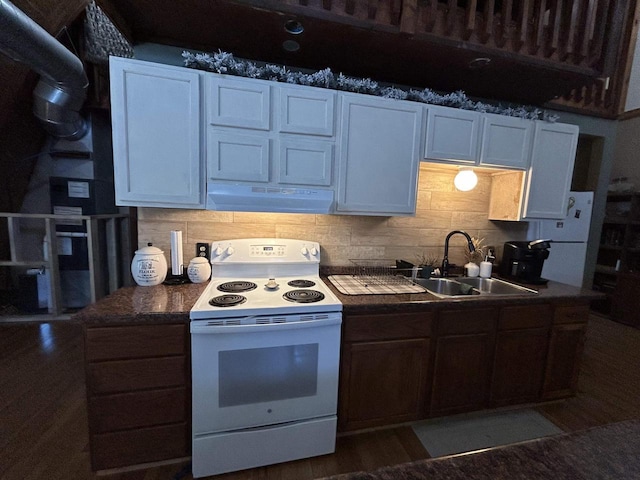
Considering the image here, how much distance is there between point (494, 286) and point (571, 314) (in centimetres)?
50

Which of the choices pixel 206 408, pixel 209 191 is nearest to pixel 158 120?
pixel 209 191

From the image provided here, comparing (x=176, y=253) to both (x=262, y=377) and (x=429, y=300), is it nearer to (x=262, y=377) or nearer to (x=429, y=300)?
(x=262, y=377)

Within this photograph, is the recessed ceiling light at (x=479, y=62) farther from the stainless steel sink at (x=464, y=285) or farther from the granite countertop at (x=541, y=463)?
the granite countertop at (x=541, y=463)

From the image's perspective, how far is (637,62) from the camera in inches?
147

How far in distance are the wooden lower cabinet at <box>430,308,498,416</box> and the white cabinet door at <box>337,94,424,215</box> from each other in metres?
0.85

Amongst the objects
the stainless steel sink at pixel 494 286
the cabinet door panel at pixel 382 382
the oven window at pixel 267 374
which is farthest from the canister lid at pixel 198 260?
the stainless steel sink at pixel 494 286

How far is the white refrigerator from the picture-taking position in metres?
2.96

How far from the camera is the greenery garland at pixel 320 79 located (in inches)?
64.1

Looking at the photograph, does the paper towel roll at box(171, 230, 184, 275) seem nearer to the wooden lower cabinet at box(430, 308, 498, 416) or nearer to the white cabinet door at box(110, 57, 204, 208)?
the white cabinet door at box(110, 57, 204, 208)

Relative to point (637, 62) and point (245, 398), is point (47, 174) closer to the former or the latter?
point (245, 398)

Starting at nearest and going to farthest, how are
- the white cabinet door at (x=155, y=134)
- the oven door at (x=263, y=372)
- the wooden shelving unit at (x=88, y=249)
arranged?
the oven door at (x=263, y=372) < the white cabinet door at (x=155, y=134) < the wooden shelving unit at (x=88, y=249)

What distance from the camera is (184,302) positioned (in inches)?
61.0

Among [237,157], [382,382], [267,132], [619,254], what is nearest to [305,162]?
[267,132]

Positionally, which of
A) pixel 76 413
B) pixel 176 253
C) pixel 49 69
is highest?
pixel 49 69
